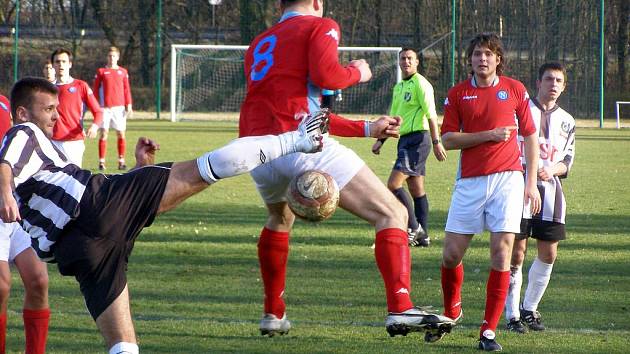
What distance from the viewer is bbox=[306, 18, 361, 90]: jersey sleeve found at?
5.33 meters

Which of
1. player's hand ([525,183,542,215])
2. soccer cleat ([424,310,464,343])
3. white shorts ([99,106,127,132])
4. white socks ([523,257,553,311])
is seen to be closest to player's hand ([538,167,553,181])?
player's hand ([525,183,542,215])

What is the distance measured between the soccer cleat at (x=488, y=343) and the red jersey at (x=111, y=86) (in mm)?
13502

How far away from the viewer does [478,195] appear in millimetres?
6039

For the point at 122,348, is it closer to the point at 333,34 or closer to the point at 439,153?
the point at 333,34

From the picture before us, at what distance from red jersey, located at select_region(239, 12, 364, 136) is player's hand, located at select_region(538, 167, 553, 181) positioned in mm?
1650

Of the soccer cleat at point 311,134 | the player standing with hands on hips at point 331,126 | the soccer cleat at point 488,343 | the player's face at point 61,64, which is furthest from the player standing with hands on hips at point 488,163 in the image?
the player's face at point 61,64

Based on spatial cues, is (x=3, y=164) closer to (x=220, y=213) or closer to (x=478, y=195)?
(x=478, y=195)

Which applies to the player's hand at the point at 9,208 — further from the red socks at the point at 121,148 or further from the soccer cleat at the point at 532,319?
the red socks at the point at 121,148

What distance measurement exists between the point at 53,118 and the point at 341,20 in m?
29.7

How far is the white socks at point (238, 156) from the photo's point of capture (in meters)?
4.46

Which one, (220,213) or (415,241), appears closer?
(415,241)

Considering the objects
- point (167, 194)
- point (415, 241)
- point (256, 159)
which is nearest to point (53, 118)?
point (167, 194)

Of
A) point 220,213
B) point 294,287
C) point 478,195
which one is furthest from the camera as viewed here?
point 220,213

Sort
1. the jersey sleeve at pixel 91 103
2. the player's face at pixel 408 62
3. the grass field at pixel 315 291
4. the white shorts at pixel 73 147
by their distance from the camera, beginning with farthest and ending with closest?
the jersey sleeve at pixel 91 103
the white shorts at pixel 73 147
the player's face at pixel 408 62
the grass field at pixel 315 291
